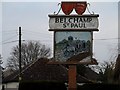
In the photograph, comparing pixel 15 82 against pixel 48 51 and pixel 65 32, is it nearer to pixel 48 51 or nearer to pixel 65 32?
pixel 48 51

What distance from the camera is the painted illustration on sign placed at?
26250 mm

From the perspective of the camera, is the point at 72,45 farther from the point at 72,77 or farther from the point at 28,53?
the point at 28,53

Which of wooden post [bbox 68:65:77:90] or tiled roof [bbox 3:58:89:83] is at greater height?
wooden post [bbox 68:65:77:90]

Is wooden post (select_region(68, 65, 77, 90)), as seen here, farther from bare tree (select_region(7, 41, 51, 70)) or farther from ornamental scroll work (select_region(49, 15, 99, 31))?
bare tree (select_region(7, 41, 51, 70))

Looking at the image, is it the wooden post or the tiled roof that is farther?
the tiled roof

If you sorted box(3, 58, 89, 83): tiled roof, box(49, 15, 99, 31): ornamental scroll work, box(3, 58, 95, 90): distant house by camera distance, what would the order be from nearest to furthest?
box(49, 15, 99, 31): ornamental scroll work
box(3, 58, 89, 83): tiled roof
box(3, 58, 95, 90): distant house

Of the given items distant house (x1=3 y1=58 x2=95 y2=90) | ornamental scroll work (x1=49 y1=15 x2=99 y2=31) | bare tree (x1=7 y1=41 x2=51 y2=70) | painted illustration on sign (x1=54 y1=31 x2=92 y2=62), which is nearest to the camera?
ornamental scroll work (x1=49 y1=15 x2=99 y2=31)

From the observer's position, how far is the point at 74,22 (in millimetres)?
25828

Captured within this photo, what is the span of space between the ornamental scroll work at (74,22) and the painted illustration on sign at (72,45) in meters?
0.50

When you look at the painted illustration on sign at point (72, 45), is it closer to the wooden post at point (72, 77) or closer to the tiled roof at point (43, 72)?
the wooden post at point (72, 77)

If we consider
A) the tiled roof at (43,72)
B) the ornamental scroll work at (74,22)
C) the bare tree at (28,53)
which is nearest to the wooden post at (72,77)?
the ornamental scroll work at (74,22)

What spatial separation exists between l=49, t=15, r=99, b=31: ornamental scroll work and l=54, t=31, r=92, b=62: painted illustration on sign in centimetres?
50

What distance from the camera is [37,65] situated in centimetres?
5500

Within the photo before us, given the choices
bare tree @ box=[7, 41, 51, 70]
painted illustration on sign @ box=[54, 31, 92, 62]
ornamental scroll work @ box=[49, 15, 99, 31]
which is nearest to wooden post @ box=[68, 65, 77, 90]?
painted illustration on sign @ box=[54, 31, 92, 62]
